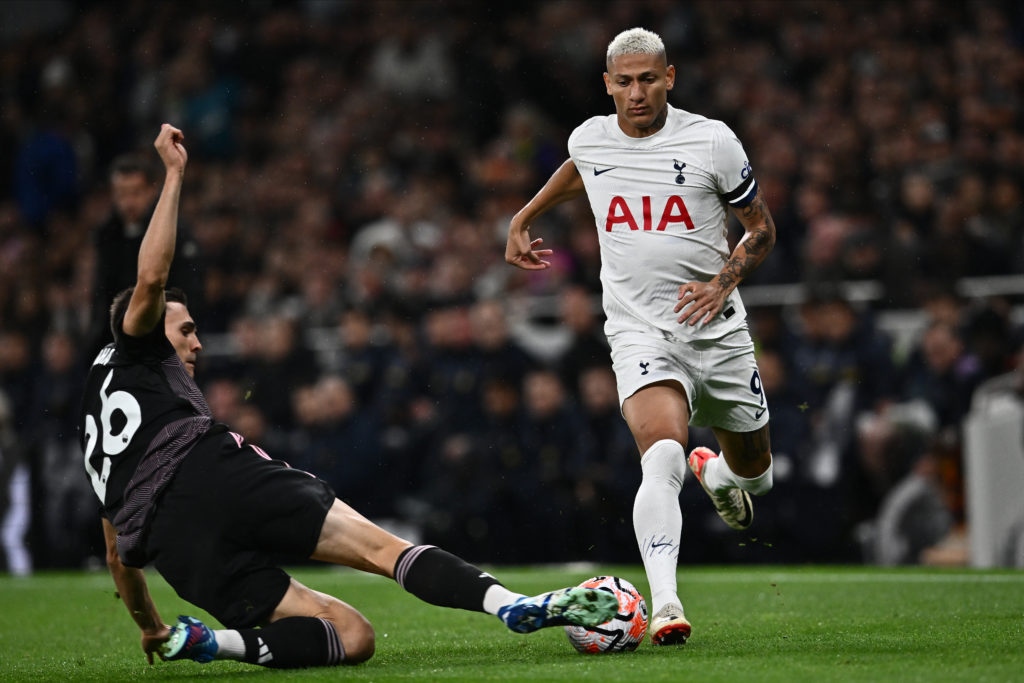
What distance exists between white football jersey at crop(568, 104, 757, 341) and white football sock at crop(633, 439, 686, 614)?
631 mm

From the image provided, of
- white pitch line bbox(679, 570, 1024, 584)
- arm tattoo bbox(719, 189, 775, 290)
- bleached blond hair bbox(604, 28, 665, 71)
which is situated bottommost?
white pitch line bbox(679, 570, 1024, 584)

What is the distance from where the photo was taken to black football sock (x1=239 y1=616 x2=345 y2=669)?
5.03 meters

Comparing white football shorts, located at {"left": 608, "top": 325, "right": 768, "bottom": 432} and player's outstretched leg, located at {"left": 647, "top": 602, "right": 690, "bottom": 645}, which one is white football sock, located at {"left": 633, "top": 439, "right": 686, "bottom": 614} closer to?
player's outstretched leg, located at {"left": 647, "top": 602, "right": 690, "bottom": 645}

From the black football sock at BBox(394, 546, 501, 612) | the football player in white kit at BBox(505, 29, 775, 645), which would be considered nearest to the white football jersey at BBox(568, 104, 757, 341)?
the football player in white kit at BBox(505, 29, 775, 645)

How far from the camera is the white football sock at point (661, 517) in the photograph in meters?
5.46

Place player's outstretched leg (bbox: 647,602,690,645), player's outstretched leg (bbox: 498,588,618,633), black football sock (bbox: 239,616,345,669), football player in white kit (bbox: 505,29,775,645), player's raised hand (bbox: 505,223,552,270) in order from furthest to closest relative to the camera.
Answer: player's raised hand (bbox: 505,223,552,270), football player in white kit (bbox: 505,29,775,645), player's outstretched leg (bbox: 647,602,690,645), black football sock (bbox: 239,616,345,669), player's outstretched leg (bbox: 498,588,618,633)

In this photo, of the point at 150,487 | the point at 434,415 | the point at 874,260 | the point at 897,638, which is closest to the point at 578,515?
the point at 434,415

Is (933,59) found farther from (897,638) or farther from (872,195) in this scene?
(897,638)

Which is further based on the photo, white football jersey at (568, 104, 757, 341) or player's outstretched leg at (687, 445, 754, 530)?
player's outstretched leg at (687, 445, 754, 530)

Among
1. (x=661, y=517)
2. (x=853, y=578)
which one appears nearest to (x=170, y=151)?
(x=661, y=517)

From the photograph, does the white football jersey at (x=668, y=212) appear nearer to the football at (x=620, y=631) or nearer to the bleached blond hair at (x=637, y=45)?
the bleached blond hair at (x=637, y=45)

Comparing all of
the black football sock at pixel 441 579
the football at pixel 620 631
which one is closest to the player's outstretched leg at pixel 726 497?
the football at pixel 620 631

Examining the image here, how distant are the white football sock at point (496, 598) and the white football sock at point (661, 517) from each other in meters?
0.83

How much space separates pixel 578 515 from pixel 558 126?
5.86 metres
